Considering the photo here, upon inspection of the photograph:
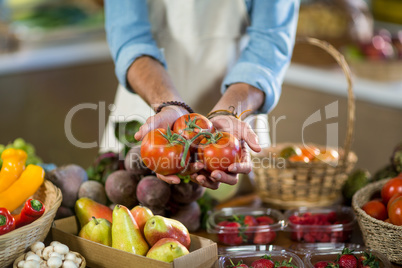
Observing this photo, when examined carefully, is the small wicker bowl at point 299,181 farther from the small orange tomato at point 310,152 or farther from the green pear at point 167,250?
the green pear at point 167,250

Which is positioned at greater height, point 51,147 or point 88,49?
point 88,49

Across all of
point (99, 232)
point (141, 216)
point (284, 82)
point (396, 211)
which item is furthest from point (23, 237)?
point (284, 82)

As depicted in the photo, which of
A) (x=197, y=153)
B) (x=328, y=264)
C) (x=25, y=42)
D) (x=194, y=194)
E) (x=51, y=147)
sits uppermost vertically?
(x=25, y=42)

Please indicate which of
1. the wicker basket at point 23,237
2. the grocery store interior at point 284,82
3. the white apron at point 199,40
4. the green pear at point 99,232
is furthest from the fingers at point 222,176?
the grocery store interior at point 284,82

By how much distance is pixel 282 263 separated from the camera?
4.30 ft

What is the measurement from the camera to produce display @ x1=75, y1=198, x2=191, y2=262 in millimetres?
1236

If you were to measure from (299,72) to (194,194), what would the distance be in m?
2.44

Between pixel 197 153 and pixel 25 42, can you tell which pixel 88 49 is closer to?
pixel 25 42

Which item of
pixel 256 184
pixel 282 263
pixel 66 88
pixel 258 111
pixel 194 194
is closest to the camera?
pixel 282 263

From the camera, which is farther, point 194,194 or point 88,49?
point 88,49

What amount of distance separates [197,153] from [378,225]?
1.75 ft

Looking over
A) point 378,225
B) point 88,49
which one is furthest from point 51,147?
point 378,225

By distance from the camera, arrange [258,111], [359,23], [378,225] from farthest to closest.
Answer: [359,23], [258,111], [378,225]

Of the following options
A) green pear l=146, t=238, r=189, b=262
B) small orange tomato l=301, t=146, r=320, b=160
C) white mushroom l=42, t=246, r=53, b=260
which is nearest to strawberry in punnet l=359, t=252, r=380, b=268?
green pear l=146, t=238, r=189, b=262
